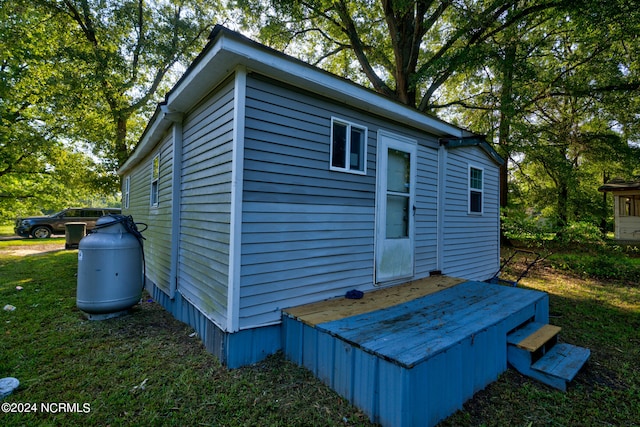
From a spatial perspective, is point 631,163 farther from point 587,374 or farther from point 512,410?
point 512,410

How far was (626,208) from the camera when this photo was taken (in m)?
14.6

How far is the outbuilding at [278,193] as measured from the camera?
295 centimetres

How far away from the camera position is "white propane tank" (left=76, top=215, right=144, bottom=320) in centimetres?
413

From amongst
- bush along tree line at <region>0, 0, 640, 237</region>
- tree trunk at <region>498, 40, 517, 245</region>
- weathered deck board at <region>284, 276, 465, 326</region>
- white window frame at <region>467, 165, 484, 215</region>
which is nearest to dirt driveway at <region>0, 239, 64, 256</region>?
bush along tree line at <region>0, 0, 640, 237</region>

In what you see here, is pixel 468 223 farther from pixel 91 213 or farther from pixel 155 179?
pixel 91 213

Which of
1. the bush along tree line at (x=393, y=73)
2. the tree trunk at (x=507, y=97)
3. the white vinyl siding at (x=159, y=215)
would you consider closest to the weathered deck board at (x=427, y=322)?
the white vinyl siding at (x=159, y=215)

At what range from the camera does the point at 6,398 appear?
7.95ft

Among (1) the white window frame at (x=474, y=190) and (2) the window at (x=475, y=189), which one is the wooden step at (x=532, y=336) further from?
(2) the window at (x=475, y=189)

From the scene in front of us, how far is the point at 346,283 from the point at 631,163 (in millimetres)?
11754

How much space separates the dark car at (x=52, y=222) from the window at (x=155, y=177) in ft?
35.4

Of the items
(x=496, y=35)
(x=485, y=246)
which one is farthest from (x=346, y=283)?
(x=496, y=35)

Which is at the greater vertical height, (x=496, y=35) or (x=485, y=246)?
(x=496, y=35)

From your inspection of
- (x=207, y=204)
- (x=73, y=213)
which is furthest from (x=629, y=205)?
(x=73, y=213)

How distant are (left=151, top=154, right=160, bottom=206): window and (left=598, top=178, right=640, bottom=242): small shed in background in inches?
698
